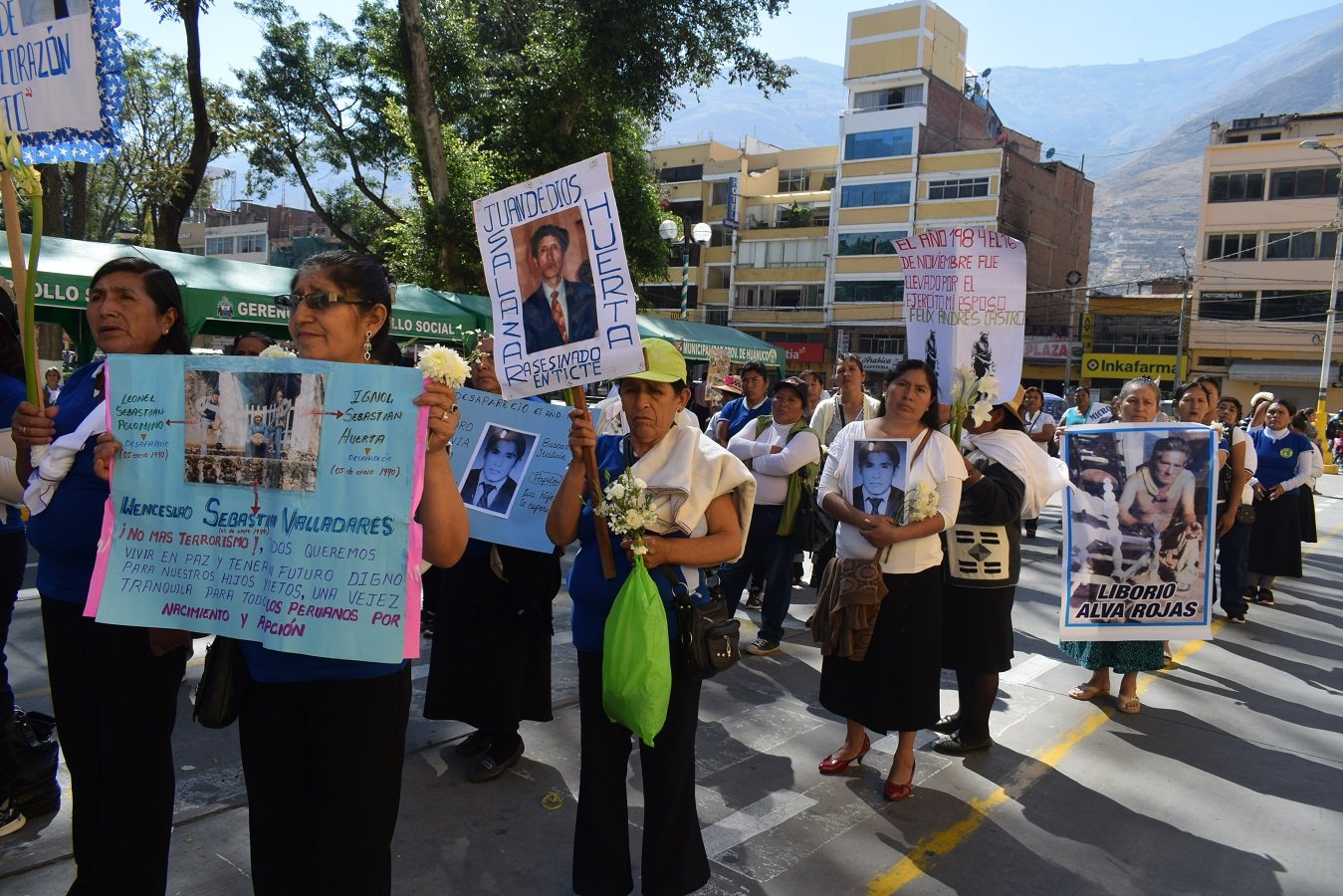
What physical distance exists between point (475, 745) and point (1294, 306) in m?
49.3

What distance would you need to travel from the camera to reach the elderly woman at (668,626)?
3.14 meters

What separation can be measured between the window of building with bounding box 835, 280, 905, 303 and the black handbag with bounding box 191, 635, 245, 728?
48.1 meters

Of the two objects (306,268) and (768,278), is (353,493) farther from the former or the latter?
(768,278)

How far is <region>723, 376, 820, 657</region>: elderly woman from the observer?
21.7 feet

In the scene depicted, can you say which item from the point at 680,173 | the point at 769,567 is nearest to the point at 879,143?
the point at 680,173

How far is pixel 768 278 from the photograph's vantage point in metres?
53.3

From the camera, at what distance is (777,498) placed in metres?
6.71

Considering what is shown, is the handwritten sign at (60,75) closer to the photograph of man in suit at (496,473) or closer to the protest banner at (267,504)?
the protest banner at (267,504)

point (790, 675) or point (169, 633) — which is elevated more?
point (169, 633)

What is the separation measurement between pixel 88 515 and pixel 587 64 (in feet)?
50.9

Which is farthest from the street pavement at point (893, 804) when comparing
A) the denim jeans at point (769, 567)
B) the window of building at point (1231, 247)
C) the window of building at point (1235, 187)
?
the window of building at point (1235, 187)

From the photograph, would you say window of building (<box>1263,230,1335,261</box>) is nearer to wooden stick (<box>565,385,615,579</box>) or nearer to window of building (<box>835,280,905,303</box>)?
window of building (<box>835,280,905,303</box>)

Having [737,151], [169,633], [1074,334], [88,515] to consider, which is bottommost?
[169,633]

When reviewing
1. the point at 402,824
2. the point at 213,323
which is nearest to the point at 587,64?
the point at 213,323
